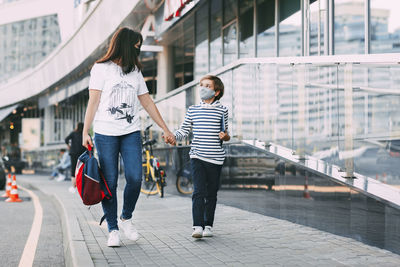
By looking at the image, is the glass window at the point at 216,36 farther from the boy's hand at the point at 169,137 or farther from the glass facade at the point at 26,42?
the glass facade at the point at 26,42

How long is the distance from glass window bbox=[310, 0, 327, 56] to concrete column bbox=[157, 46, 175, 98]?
9625 millimetres

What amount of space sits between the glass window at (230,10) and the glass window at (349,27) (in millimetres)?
4442

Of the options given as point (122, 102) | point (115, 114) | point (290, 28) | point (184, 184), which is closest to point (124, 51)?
point (122, 102)

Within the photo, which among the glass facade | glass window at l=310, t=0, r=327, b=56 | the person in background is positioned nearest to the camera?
glass window at l=310, t=0, r=327, b=56

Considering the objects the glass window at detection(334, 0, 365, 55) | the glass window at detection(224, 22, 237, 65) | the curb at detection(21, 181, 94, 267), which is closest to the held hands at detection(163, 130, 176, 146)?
the curb at detection(21, 181, 94, 267)

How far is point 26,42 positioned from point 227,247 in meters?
54.4

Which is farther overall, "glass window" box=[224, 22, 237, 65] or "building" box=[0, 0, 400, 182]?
"glass window" box=[224, 22, 237, 65]

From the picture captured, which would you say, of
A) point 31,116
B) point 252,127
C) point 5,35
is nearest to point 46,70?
point 31,116

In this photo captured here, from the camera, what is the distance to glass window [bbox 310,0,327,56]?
1007 centimetres

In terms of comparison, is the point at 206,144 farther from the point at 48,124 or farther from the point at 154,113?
the point at 48,124

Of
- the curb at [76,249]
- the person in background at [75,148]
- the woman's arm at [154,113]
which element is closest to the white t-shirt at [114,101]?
the woman's arm at [154,113]

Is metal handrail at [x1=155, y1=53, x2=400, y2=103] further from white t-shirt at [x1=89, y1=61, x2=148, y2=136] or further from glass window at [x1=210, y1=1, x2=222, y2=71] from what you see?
glass window at [x1=210, y1=1, x2=222, y2=71]

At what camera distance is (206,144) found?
19.8 ft

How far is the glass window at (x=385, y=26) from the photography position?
8099 mm
